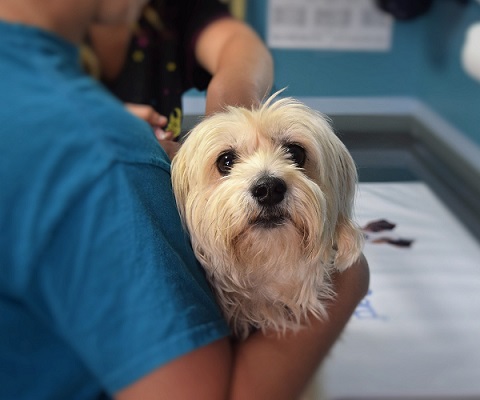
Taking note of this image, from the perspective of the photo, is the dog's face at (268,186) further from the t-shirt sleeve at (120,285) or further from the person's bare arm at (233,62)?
the t-shirt sleeve at (120,285)

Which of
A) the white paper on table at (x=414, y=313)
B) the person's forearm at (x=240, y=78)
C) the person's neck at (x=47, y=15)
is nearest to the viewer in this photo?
the person's neck at (x=47, y=15)

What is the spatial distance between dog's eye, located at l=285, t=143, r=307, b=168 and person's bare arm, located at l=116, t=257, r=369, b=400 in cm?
15

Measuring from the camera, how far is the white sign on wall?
0.43m


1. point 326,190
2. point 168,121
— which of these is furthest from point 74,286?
point 326,190

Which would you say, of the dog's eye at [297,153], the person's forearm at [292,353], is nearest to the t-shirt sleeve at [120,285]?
the person's forearm at [292,353]

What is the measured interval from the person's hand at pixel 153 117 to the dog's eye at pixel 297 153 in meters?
0.18

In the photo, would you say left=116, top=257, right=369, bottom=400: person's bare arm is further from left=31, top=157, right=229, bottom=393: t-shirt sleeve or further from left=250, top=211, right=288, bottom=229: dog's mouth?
left=250, top=211, right=288, bottom=229: dog's mouth

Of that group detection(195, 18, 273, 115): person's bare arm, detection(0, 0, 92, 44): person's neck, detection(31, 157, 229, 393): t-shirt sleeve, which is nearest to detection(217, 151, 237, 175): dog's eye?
detection(195, 18, 273, 115): person's bare arm

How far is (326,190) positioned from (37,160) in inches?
15.3

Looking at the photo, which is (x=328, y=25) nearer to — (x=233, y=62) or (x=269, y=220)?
(x=233, y=62)

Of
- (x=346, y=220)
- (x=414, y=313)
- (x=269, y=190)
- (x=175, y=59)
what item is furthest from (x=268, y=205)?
(x=414, y=313)

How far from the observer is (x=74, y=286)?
326 millimetres

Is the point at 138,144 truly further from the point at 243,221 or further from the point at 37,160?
the point at 243,221

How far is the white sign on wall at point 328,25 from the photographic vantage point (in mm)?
433
